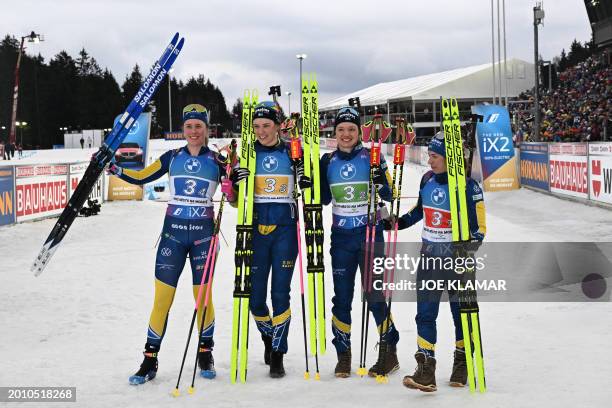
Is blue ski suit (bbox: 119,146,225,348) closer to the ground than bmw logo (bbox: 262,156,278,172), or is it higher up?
closer to the ground

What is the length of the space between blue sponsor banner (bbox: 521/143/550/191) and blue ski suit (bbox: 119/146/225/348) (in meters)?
15.9

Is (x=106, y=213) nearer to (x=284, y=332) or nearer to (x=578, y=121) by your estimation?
(x=284, y=332)

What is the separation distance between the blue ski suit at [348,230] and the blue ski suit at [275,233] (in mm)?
342

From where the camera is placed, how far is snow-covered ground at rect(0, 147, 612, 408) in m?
4.96

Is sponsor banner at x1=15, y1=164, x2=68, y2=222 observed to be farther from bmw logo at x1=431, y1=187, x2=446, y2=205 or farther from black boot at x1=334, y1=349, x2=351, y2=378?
bmw logo at x1=431, y1=187, x2=446, y2=205

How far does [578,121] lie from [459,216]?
3245 centimetres

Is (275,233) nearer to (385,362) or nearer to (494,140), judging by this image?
(385,362)

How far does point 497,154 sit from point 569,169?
4.05 metres

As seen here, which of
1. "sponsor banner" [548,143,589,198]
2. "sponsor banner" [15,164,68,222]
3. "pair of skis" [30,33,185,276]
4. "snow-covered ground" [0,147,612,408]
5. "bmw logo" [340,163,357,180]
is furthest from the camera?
"sponsor banner" [548,143,589,198]

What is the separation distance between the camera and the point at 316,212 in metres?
5.52

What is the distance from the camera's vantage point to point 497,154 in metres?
21.9

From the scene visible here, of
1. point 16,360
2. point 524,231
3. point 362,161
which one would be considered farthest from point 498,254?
point 16,360

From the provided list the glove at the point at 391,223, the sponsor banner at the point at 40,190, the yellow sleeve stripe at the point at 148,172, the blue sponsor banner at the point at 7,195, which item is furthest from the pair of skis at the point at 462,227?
the sponsor banner at the point at 40,190

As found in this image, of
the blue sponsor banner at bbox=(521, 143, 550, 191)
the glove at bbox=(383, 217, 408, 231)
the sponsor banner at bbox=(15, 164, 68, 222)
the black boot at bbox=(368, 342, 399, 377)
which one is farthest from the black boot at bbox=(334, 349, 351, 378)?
the blue sponsor banner at bbox=(521, 143, 550, 191)
